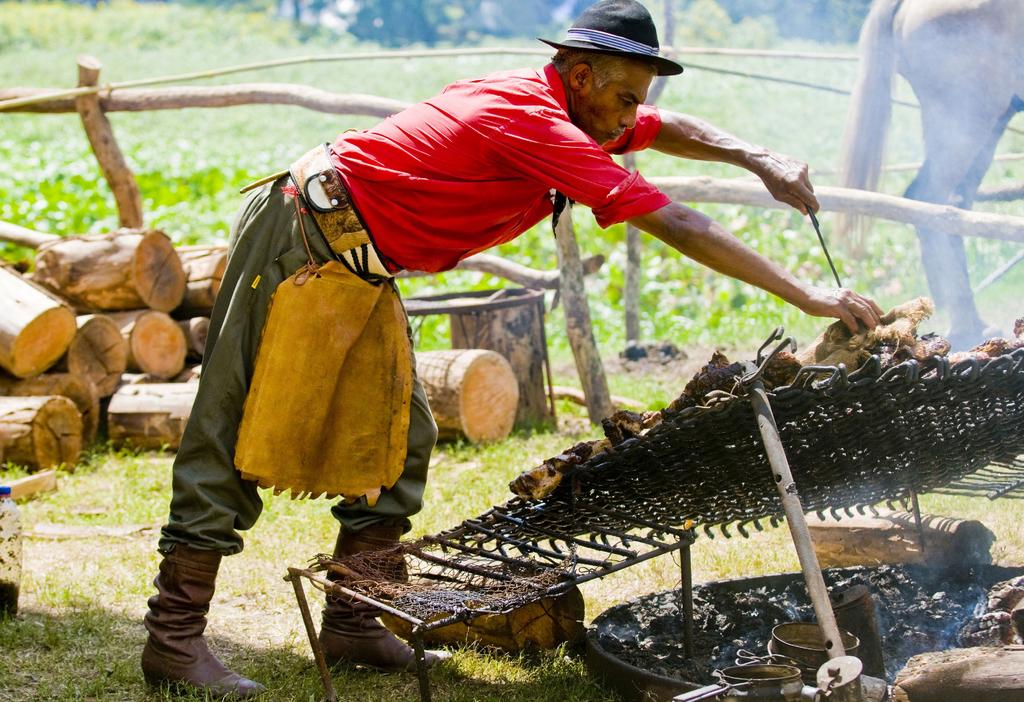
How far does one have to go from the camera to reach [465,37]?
50031 mm

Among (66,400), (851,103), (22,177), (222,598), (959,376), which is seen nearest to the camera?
(959,376)

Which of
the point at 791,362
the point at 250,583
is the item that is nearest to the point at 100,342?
the point at 250,583

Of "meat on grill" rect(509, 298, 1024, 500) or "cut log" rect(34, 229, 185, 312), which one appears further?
"cut log" rect(34, 229, 185, 312)

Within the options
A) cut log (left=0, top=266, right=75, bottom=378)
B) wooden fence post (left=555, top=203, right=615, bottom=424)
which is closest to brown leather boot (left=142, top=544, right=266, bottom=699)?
cut log (left=0, top=266, right=75, bottom=378)

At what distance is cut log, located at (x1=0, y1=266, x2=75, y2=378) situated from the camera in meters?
6.87

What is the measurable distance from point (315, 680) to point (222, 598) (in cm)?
114

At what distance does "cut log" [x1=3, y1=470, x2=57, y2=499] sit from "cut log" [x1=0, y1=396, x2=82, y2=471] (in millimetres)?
236

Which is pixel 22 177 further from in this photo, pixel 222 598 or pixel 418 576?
pixel 418 576

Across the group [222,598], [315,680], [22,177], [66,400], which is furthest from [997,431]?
[22,177]

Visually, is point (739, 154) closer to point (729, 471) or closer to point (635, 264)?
point (729, 471)

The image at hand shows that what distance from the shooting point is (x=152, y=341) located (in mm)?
7754

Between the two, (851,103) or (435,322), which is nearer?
(851,103)

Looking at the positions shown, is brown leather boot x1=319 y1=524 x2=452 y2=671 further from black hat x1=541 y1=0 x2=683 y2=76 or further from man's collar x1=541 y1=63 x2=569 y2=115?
black hat x1=541 y1=0 x2=683 y2=76

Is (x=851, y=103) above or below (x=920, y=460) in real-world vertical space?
above
